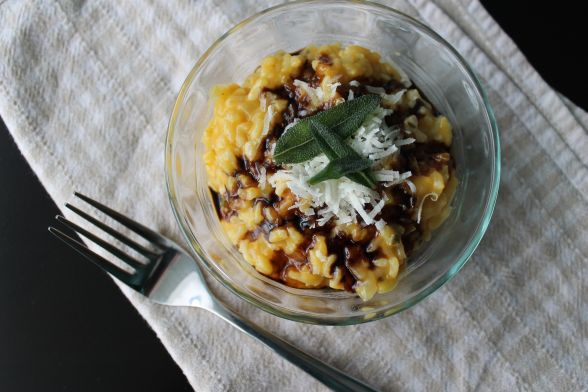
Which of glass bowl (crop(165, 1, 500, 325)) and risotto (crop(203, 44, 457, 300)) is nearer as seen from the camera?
risotto (crop(203, 44, 457, 300))

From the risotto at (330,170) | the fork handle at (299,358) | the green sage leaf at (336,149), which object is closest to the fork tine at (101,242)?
the fork handle at (299,358)

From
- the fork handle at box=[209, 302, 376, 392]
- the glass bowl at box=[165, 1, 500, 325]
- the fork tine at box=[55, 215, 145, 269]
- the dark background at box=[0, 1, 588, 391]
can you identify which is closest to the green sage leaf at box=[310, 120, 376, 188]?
the glass bowl at box=[165, 1, 500, 325]

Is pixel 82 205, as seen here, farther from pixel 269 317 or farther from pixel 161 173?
pixel 269 317

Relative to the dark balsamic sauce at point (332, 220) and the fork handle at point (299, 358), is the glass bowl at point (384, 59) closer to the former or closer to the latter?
the dark balsamic sauce at point (332, 220)

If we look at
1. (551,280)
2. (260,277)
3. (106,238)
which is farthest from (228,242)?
(551,280)

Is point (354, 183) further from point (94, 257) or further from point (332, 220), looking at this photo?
point (94, 257)

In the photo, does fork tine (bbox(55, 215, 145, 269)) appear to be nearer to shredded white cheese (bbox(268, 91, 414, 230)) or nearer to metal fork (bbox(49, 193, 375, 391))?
metal fork (bbox(49, 193, 375, 391))

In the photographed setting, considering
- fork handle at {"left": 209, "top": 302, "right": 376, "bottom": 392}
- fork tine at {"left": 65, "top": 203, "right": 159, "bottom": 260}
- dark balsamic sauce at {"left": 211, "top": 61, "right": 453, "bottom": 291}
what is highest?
fork tine at {"left": 65, "top": 203, "right": 159, "bottom": 260}

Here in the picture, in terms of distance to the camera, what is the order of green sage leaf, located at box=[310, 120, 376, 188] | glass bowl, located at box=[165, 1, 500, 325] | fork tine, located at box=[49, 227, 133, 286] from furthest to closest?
fork tine, located at box=[49, 227, 133, 286] < glass bowl, located at box=[165, 1, 500, 325] < green sage leaf, located at box=[310, 120, 376, 188]
